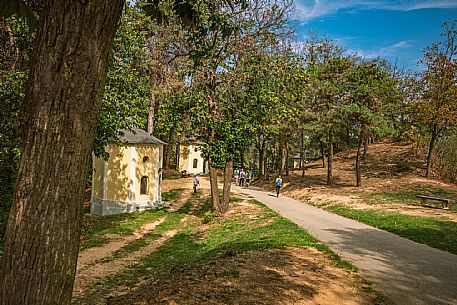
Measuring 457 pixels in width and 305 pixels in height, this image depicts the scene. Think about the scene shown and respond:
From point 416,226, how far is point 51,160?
46.7 ft

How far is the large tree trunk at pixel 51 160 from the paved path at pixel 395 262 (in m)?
5.81

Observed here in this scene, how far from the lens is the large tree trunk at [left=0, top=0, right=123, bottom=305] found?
2480mm

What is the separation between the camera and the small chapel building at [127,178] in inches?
889

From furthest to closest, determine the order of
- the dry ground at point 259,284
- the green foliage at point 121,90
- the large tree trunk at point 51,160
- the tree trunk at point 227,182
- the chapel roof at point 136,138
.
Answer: the chapel roof at point 136,138 < the tree trunk at point 227,182 < the green foliage at point 121,90 < the dry ground at point 259,284 < the large tree trunk at point 51,160

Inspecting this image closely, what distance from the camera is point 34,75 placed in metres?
2.58

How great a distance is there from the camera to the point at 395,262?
8641 millimetres

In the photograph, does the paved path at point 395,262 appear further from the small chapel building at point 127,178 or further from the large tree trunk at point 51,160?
the small chapel building at point 127,178

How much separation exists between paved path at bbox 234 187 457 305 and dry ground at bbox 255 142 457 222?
17.8 ft

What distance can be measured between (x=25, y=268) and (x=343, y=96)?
24655 mm

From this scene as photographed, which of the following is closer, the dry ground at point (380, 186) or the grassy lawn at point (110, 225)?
the grassy lawn at point (110, 225)

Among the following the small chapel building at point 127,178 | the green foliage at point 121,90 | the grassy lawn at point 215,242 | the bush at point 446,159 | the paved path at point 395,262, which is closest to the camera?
the paved path at point 395,262

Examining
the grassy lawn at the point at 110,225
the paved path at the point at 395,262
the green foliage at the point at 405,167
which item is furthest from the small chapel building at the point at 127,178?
the green foliage at the point at 405,167

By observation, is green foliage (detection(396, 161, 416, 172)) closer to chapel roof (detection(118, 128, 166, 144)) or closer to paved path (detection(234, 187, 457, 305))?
paved path (detection(234, 187, 457, 305))

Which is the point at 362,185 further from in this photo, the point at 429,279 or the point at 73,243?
the point at 73,243
